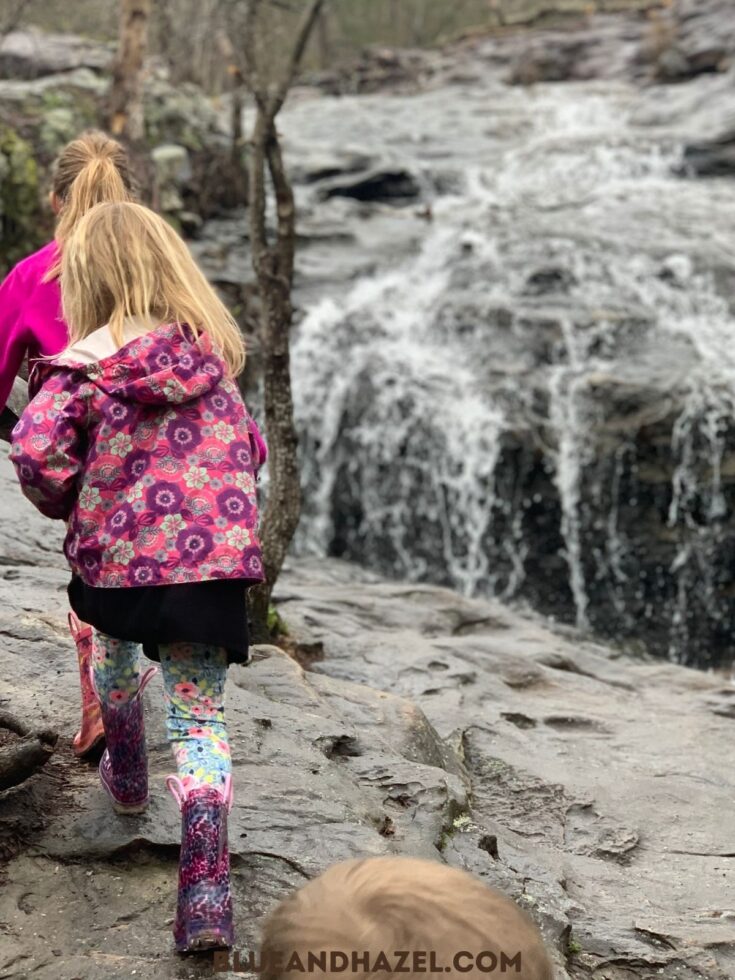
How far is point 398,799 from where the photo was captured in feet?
10.9

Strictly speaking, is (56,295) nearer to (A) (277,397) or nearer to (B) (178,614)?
(B) (178,614)

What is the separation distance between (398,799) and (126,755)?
93cm

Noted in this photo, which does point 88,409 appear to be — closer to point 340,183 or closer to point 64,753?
point 64,753

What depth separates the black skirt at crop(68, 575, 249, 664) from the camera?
7.84 ft

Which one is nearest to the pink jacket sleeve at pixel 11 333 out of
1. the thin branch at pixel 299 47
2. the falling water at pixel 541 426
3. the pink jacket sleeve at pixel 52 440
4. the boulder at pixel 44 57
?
the pink jacket sleeve at pixel 52 440

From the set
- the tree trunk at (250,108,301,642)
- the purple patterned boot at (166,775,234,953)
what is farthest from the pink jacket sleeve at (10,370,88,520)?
the tree trunk at (250,108,301,642)

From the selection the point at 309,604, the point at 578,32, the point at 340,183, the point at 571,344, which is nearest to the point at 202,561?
the point at 309,604

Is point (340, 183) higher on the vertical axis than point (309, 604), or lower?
higher

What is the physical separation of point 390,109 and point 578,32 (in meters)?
7.11

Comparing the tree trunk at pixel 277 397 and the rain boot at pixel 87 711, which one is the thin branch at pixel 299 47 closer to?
the tree trunk at pixel 277 397

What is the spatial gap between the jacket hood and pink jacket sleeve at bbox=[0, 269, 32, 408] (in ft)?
1.50

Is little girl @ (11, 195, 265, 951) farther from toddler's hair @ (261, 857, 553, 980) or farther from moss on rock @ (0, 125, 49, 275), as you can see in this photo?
moss on rock @ (0, 125, 49, 275)

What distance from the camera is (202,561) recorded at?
2.41m

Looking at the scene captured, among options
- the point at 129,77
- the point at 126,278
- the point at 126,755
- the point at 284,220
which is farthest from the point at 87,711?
the point at 129,77
